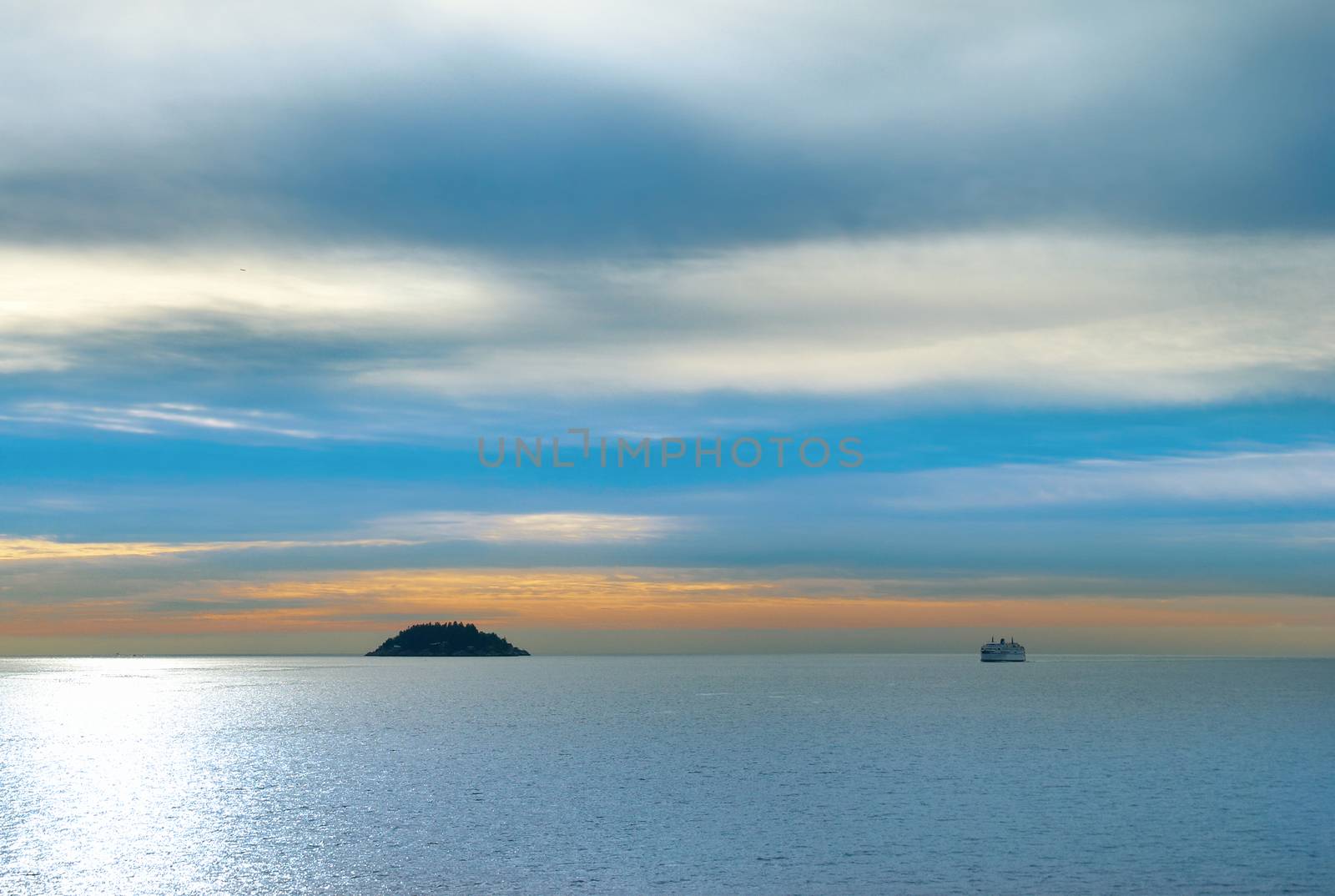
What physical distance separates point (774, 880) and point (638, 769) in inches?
1891

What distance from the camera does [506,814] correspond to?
265ft

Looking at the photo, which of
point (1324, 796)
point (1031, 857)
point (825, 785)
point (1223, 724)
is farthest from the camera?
point (1223, 724)

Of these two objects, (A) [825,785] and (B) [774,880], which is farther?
(A) [825,785]

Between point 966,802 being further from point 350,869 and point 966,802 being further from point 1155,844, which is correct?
point 350,869

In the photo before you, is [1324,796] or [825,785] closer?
[1324,796]

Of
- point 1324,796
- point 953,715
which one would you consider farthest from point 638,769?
point 953,715

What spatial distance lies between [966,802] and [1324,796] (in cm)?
2844

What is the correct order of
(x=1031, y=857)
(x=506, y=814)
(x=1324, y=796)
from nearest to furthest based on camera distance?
1. (x=1031, y=857)
2. (x=506, y=814)
3. (x=1324, y=796)

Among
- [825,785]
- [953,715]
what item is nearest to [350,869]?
[825,785]

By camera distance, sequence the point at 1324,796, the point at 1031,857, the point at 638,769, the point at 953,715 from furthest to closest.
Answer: the point at 953,715, the point at 638,769, the point at 1324,796, the point at 1031,857

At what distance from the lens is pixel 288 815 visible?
8106 centimetres

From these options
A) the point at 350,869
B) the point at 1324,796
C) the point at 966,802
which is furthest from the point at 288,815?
the point at 1324,796

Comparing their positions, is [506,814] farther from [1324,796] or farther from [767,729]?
[767,729]

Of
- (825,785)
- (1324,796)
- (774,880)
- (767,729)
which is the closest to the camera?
(774,880)
